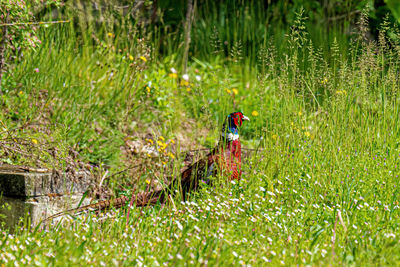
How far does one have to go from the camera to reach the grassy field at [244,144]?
2.79 m

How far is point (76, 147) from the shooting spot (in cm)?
493

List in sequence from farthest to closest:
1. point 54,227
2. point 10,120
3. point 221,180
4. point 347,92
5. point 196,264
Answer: point 10,120 → point 347,92 → point 221,180 → point 54,227 → point 196,264

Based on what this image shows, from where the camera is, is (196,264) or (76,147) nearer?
(196,264)

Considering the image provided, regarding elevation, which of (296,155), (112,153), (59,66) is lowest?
(112,153)

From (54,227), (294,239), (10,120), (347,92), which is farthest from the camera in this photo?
(10,120)

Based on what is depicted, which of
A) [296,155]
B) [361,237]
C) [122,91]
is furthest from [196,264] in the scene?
[122,91]

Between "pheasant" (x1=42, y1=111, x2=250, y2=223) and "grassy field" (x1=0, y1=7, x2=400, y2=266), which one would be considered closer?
"grassy field" (x1=0, y1=7, x2=400, y2=266)

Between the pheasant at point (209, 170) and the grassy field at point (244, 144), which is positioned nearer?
the grassy field at point (244, 144)

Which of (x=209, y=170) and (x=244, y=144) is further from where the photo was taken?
(x=244, y=144)

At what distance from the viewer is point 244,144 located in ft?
18.7

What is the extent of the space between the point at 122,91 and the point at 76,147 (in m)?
1.03

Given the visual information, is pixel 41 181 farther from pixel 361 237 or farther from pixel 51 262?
pixel 361 237

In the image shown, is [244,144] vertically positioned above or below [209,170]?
below

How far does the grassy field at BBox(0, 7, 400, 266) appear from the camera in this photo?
2785 mm
